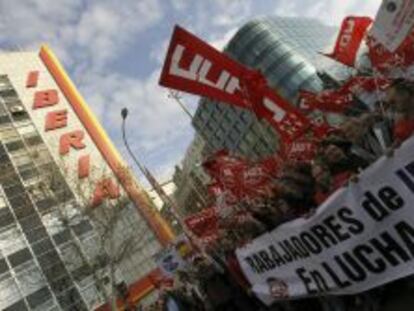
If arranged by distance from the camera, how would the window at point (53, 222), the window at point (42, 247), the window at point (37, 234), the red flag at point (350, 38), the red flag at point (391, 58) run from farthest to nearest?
the window at point (53, 222) < the window at point (37, 234) < the window at point (42, 247) < the red flag at point (350, 38) < the red flag at point (391, 58)

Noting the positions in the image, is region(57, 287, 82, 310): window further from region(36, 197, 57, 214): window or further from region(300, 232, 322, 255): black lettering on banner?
region(300, 232, 322, 255): black lettering on banner

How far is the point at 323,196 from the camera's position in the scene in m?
6.53

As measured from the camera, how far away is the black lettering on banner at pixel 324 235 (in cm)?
638

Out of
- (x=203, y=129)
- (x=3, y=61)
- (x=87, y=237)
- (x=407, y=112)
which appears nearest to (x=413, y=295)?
(x=407, y=112)

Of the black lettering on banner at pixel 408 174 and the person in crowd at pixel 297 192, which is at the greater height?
the person in crowd at pixel 297 192

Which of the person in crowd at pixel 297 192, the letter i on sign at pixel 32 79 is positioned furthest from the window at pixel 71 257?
the person in crowd at pixel 297 192

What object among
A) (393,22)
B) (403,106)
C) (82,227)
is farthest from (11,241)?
(403,106)

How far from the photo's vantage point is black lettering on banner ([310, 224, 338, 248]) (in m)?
6.38

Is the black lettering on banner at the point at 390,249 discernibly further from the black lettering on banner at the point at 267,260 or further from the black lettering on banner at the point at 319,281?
the black lettering on banner at the point at 267,260

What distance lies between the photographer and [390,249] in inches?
223

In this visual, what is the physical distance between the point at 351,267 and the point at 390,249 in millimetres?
656

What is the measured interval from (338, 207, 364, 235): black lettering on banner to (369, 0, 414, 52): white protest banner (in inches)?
60.3

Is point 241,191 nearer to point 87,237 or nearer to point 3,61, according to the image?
point 87,237

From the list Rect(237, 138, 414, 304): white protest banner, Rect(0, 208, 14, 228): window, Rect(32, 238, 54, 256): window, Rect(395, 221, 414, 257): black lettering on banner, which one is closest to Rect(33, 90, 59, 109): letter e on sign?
Rect(0, 208, 14, 228): window
